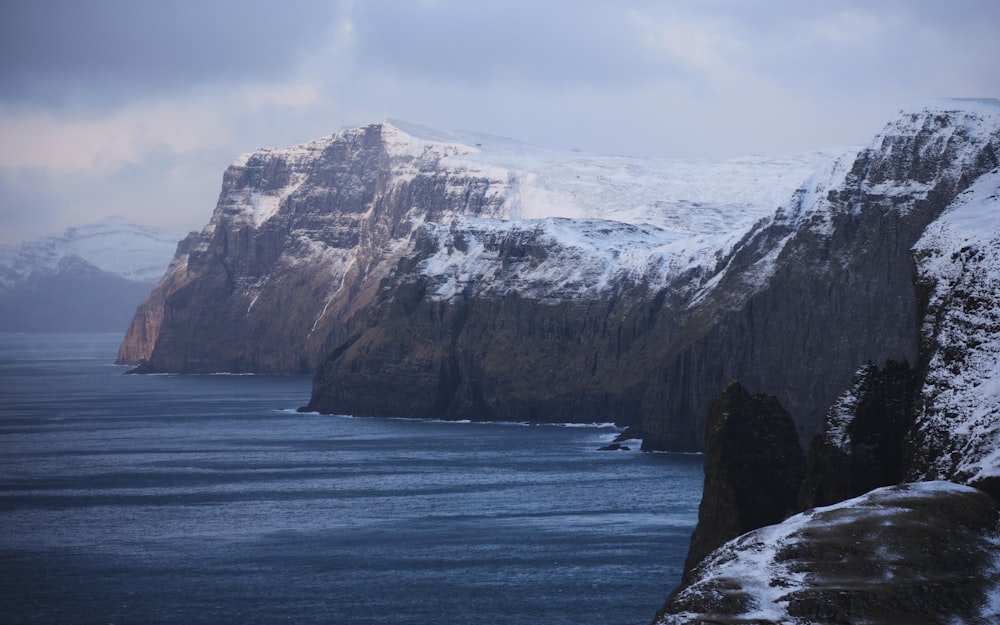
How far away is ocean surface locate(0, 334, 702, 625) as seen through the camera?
86.2 meters

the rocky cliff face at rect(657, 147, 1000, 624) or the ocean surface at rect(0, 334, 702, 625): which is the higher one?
the rocky cliff face at rect(657, 147, 1000, 624)

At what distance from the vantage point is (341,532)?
114 meters

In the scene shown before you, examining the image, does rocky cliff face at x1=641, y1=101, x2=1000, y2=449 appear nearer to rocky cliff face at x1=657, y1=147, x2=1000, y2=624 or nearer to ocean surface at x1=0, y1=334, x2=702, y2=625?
ocean surface at x1=0, y1=334, x2=702, y2=625

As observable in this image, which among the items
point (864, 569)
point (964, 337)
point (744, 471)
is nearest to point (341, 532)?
point (744, 471)

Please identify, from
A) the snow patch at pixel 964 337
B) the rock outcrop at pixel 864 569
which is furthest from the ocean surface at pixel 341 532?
the rock outcrop at pixel 864 569

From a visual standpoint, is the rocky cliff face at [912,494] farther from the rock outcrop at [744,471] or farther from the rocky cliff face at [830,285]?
the rocky cliff face at [830,285]

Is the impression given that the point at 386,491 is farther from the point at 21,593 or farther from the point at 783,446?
the point at 783,446

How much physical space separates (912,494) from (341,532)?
216 feet

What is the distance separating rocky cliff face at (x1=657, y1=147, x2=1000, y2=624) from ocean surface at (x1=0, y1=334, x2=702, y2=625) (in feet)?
67.7

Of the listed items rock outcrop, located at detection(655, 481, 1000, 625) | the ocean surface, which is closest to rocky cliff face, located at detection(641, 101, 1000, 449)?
the ocean surface

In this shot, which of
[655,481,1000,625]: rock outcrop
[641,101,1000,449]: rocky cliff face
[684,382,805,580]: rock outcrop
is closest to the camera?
[655,481,1000,625]: rock outcrop

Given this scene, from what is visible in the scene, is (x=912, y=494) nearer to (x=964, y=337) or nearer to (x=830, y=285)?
(x=964, y=337)

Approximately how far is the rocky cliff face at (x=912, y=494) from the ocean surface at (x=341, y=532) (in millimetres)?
20627

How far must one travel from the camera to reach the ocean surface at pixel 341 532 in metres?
86.2
